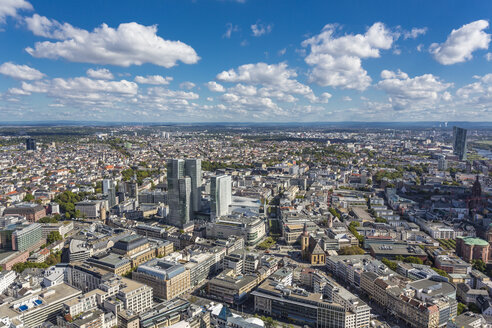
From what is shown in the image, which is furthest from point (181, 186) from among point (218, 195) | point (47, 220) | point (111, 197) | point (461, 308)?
point (461, 308)

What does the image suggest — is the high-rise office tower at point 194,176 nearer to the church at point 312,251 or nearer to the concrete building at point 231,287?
the church at point 312,251

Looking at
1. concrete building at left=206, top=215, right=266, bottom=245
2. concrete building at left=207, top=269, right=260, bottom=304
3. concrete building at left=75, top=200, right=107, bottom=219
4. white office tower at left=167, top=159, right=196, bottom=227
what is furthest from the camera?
concrete building at left=75, top=200, right=107, bottom=219

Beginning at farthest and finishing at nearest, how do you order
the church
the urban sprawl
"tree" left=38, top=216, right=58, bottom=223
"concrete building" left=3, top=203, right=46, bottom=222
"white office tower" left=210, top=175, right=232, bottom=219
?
1. "concrete building" left=3, top=203, right=46, bottom=222
2. "tree" left=38, top=216, right=58, bottom=223
3. "white office tower" left=210, top=175, right=232, bottom=219
4. the church
5. the urban sprawl

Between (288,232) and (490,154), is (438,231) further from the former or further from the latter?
(490,154)

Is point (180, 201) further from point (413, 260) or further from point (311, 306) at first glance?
point (413, 260)

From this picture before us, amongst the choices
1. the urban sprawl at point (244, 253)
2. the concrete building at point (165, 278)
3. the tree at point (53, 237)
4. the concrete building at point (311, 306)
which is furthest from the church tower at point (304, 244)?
the tree at point (53, 237)

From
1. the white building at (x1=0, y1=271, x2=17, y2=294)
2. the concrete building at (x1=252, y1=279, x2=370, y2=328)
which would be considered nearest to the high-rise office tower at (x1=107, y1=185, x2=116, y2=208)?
the white building at (x1=0, y1=271, x2=17, y2=294)

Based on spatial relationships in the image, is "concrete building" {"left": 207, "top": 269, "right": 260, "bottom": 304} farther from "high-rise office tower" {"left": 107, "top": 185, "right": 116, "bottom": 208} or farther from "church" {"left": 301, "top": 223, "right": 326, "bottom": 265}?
"high-rise office tower" {"left": 107, "top": 185, "right": 116, "bottom": 208}

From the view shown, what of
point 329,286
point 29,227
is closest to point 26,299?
point 29,227
